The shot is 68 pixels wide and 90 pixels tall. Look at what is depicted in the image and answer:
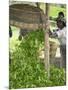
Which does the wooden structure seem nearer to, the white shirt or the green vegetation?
the green vegetation

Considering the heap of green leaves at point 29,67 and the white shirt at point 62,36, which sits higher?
the white shirt at point 62,36

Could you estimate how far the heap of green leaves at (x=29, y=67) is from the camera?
1701 mm

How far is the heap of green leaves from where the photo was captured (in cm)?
170

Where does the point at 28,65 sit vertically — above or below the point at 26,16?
below

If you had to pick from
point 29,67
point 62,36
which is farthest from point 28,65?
point 62,36

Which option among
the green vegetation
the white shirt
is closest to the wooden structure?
the green vegetation

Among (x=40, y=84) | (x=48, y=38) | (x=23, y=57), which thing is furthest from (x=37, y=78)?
(x=48, y=38)

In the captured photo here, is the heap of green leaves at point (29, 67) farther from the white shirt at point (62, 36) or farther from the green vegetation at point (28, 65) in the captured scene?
the white shirt at point (62, 36)

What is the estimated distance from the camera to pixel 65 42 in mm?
1807

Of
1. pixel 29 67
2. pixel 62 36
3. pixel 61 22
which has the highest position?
pixel 61 22

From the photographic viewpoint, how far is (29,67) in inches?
68.0

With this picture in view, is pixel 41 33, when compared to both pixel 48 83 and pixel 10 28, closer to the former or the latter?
pixel 10 28

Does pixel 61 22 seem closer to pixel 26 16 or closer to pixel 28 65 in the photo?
pixel 26 16

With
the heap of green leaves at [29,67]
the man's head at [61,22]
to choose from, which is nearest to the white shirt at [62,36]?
the man's head at [61,22]
